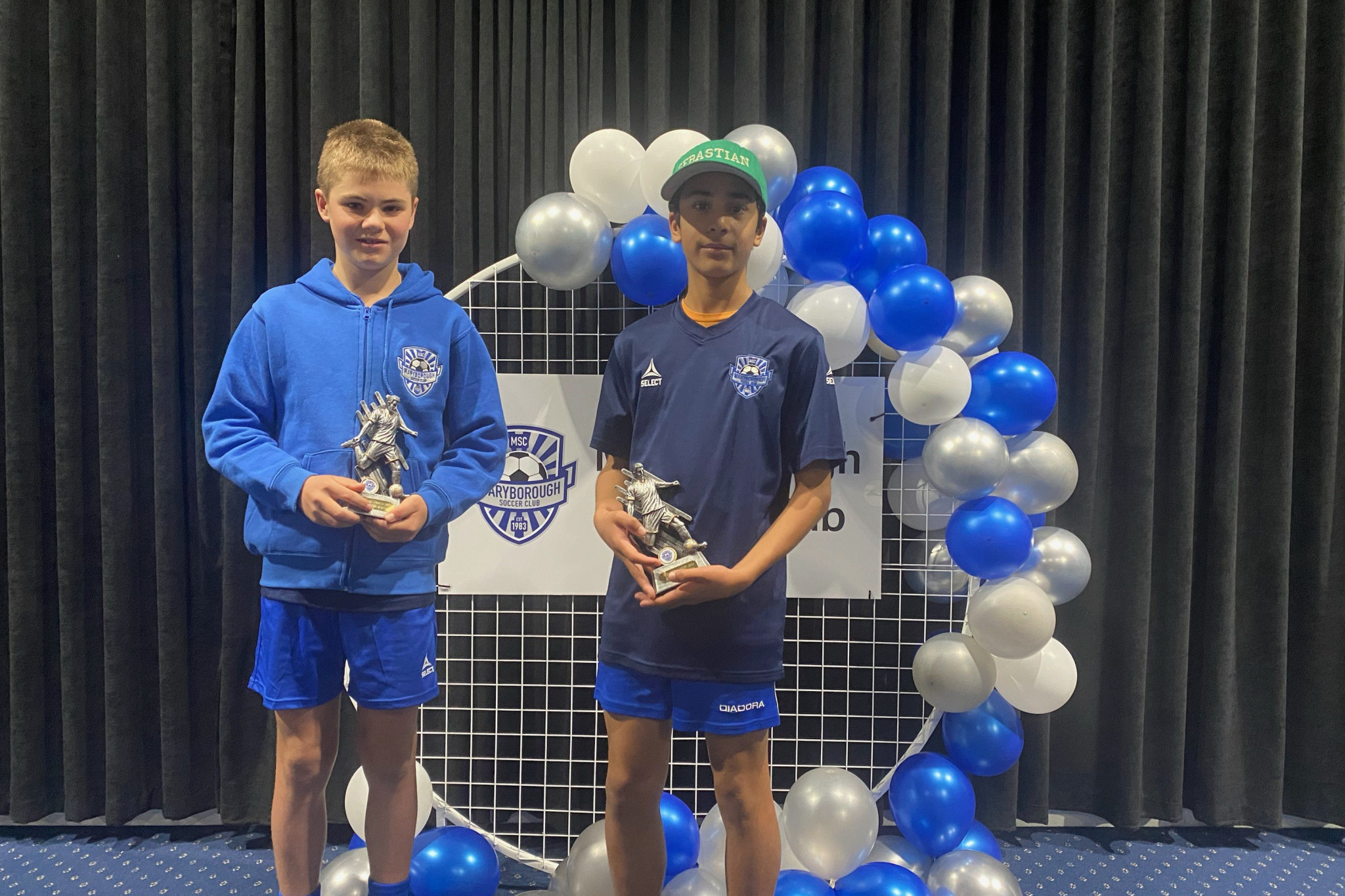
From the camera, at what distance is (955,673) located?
211 cm

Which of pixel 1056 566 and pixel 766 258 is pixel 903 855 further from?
pixel 766 258

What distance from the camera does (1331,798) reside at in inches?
108

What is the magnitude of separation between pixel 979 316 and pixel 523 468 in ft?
4.29

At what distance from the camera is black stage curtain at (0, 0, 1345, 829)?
2539mm

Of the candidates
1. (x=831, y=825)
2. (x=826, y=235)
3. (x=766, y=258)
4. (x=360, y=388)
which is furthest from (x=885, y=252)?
(x=831, y=825)

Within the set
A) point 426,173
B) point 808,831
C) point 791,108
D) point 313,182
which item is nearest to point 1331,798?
point 808,831

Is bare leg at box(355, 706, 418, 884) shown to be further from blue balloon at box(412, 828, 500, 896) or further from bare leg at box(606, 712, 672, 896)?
bare leg at box(606, 712, 672, 896)

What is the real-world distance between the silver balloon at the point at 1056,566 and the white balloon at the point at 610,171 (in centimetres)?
143

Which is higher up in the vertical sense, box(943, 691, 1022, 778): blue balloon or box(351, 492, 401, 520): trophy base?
box(351, 492, 401, 520): trophy base

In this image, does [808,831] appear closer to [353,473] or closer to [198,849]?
[353,473]

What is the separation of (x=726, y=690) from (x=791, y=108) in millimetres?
1815

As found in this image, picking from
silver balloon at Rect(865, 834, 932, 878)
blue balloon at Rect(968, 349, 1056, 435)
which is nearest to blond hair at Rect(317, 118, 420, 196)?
blue balloon at Rect(968, 349, 1056, 435)

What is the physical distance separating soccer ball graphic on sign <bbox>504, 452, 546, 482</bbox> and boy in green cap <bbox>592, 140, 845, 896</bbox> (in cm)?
58

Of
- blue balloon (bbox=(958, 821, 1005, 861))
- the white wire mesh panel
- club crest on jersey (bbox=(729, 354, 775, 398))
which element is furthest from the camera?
the white wire mesh panel
